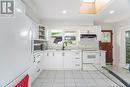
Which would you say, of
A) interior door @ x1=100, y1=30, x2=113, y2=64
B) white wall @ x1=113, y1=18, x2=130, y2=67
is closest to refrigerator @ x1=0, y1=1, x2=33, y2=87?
white wall @ x1=113, y1=18, x2=130, y2=67

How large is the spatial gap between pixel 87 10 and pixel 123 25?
93.8 inches

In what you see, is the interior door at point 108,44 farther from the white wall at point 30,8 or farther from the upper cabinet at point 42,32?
the white wall at point 30,8

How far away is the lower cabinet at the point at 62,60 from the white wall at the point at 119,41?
2.20 metres

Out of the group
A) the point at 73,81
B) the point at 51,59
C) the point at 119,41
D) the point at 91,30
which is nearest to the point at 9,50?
the point at 73,81

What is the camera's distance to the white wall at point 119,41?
6.86 metres

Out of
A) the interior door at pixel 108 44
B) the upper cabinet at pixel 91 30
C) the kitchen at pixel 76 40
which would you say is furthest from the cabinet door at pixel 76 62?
the interior door at pixel 108 44

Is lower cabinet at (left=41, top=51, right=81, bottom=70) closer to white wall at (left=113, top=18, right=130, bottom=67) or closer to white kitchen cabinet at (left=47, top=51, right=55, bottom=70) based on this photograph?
white kitchen cabinet at (left=47, top=51, right=55, bottom=70)

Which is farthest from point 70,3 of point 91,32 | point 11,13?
point 11,13

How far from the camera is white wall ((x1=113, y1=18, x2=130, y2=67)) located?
22.5ft

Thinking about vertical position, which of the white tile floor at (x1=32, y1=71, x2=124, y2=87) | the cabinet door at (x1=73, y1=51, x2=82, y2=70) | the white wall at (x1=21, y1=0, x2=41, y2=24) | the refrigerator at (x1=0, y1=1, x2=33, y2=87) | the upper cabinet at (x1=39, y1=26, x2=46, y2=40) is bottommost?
the white tile floor at (x1=32, y1=71, x2=124, y2=87)

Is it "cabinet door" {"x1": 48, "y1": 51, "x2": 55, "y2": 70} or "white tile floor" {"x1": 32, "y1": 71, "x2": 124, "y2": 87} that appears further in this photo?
"cabinet door" {"x1": 48, "y1": 51, "x2": 55, "y2": 70}

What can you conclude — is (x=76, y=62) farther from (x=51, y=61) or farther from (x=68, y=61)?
(x=51, y=61)

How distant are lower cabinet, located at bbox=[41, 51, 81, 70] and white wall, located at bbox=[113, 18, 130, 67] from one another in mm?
2201

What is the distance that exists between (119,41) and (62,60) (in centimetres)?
321
